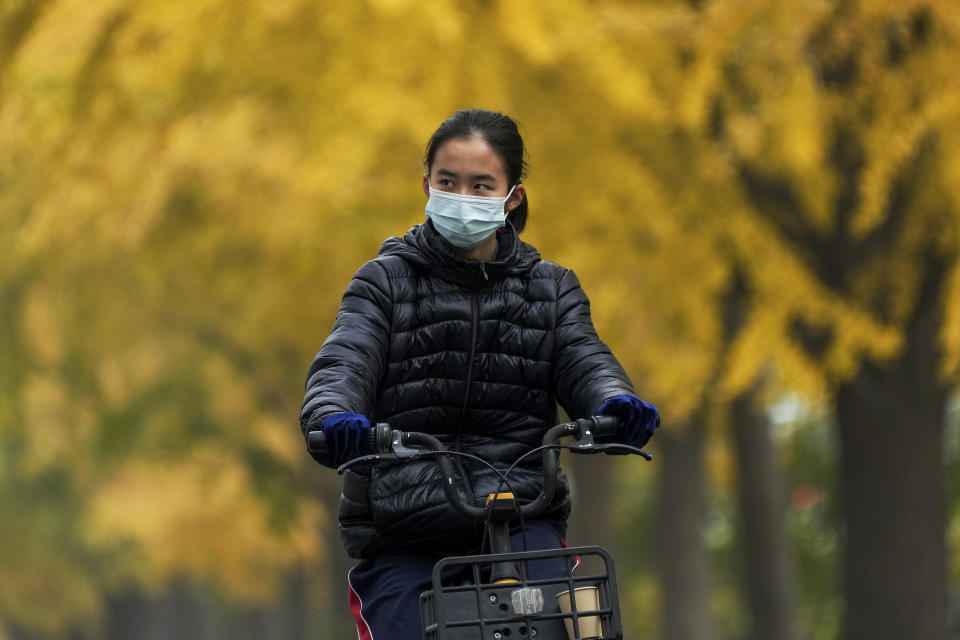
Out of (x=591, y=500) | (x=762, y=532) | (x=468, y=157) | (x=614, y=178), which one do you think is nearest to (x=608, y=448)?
(x=468, y=157)

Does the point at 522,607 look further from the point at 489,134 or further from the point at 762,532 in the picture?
the point at 762,532

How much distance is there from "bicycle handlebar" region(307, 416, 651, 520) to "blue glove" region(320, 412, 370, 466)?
23 millimetres

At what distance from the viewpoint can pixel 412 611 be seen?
147 inches

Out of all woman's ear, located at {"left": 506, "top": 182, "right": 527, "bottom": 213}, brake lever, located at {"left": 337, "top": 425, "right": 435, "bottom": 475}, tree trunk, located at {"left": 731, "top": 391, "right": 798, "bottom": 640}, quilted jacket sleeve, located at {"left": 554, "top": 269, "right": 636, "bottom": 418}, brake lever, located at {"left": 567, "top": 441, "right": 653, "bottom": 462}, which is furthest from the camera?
tree trunk, located at {"left": 731, "top": 391, "right": 798, "bottom": 640}

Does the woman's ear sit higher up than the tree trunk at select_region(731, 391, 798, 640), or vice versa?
the tree trunk at select_region(731, 391, 798, 640)

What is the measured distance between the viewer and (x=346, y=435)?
3447 mm

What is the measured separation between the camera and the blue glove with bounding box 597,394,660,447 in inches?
145

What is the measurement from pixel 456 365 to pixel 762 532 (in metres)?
12.6

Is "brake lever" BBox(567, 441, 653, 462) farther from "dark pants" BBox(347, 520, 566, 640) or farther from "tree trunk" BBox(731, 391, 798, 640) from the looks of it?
"tree trunk" BBox(731, 391, 798, 640)

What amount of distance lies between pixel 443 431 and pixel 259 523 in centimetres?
2016

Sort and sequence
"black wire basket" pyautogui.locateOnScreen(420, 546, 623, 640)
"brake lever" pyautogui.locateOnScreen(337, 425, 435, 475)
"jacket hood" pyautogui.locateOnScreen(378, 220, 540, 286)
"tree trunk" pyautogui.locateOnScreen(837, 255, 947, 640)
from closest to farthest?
1. "black wire basket" pyautogui.locateOnScreen(420, 546, 623, 640)
2. "brake lever" pyautogui.locateOnScreen(337, 425, 435, 475)
3. "jacket hood" pyautogui.locateOnScreen(378, 220, 540, 286)
4. "tree trunk" pyautogui.locateOnScreen(837, 255, 947, 640)

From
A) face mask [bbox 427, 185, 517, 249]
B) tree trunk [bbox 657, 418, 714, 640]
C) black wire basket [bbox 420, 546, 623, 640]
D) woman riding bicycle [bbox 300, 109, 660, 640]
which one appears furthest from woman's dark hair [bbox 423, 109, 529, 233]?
tree trunk [bbox 657, 418, 714, 640]

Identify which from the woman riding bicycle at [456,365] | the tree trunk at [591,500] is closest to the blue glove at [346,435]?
the woman riding bicycle at [456,365]

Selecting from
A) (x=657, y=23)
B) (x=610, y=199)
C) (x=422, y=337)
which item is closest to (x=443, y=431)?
(x=422, y=337)
